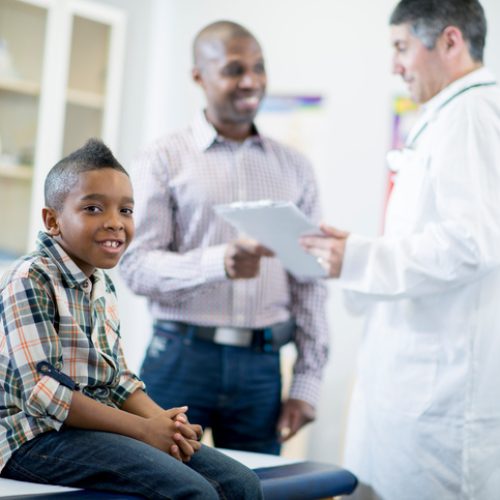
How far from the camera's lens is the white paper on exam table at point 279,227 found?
1871 mm

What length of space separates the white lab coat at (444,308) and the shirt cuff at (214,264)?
298 millimetres

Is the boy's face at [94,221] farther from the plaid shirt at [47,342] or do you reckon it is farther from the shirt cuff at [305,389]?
the shirt cuff at [305,389]

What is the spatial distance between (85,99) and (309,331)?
2.21 meters

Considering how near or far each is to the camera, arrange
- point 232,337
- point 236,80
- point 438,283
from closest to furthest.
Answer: point 438,283
point 232,337
point 236,80

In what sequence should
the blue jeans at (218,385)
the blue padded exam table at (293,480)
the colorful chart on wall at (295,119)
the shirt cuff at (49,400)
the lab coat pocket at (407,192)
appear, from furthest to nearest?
the colorful chart on wall at (295,119), the blue jeans at (218,385), the lab coat pocket at (407,192), the blue padded exam table at (293,480), the shirt cuff at (49,400)

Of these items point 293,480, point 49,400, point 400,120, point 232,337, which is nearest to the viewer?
point 49,400

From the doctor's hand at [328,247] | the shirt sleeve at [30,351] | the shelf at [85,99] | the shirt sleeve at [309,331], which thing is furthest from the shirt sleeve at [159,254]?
the shelf at [85,99]

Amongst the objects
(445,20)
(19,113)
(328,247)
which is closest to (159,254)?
(328,247)

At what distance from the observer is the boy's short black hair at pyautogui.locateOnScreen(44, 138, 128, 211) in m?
1.50

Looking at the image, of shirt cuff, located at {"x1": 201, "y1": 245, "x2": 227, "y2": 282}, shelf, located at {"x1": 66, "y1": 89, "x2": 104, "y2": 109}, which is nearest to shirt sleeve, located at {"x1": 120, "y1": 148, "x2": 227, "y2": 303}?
shirt cuff, located at {"x1": 201, "y1": 245, "x2": 227, "y2": 282}

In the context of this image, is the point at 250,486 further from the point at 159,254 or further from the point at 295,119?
the point at 295,119

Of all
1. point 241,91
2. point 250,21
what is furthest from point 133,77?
point 241,91

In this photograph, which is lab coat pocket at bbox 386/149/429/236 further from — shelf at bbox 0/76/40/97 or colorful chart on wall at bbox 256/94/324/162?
shelf at bbox 0/76/40/97

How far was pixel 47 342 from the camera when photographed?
138 cm
